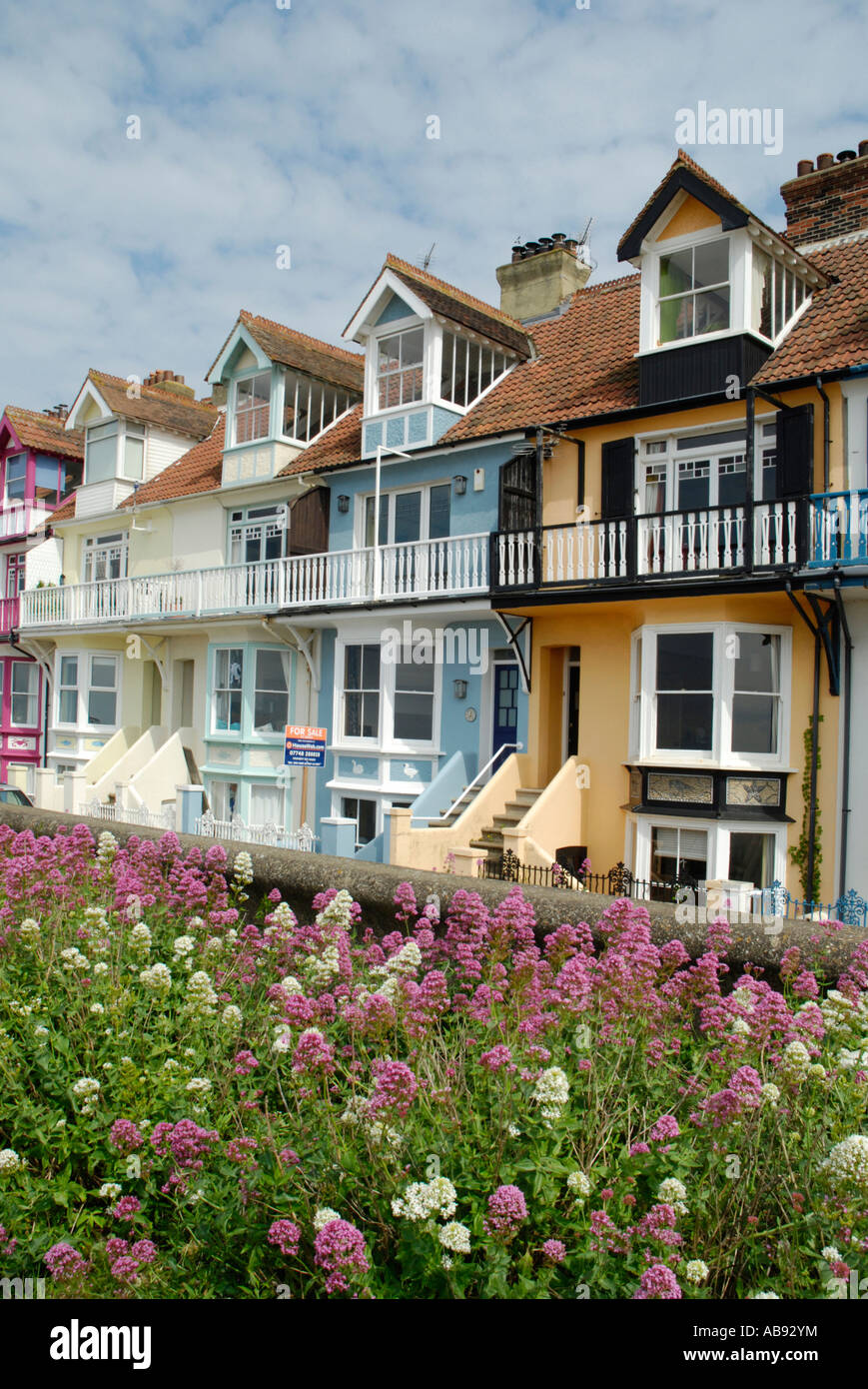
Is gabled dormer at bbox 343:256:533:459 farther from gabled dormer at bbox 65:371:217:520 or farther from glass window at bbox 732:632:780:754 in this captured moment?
gabled dormer at bbox 65:371:217:520

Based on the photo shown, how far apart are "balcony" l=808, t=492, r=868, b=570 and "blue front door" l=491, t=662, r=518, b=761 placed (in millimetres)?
5978

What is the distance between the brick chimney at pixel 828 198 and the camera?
15648 mm

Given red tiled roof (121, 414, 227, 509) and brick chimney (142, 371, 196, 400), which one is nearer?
red tiled roof (121, 414, 227, 509)

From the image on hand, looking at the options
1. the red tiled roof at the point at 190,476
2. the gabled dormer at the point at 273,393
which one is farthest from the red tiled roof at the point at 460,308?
the red tiled roof at the point at 190,476

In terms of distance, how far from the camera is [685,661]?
13.7m

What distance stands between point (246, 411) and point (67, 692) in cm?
976

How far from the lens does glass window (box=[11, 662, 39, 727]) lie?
2933 centimetres

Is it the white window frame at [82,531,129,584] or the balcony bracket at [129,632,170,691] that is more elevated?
the white window frame at [82,531,129,584]

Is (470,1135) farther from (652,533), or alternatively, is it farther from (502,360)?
(502,360)

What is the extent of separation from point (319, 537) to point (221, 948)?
1456 centimetres

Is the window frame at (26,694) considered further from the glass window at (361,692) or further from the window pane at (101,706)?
the glass window at (361,692)

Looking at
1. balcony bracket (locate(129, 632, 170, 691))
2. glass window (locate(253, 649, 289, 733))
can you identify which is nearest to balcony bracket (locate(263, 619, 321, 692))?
glass window (locate(253, 649, 289, 733))

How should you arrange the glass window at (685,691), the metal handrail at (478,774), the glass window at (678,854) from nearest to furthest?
the glass window at (678,854)
the glass window at (685,691)
the metal handrail at (478,774)
